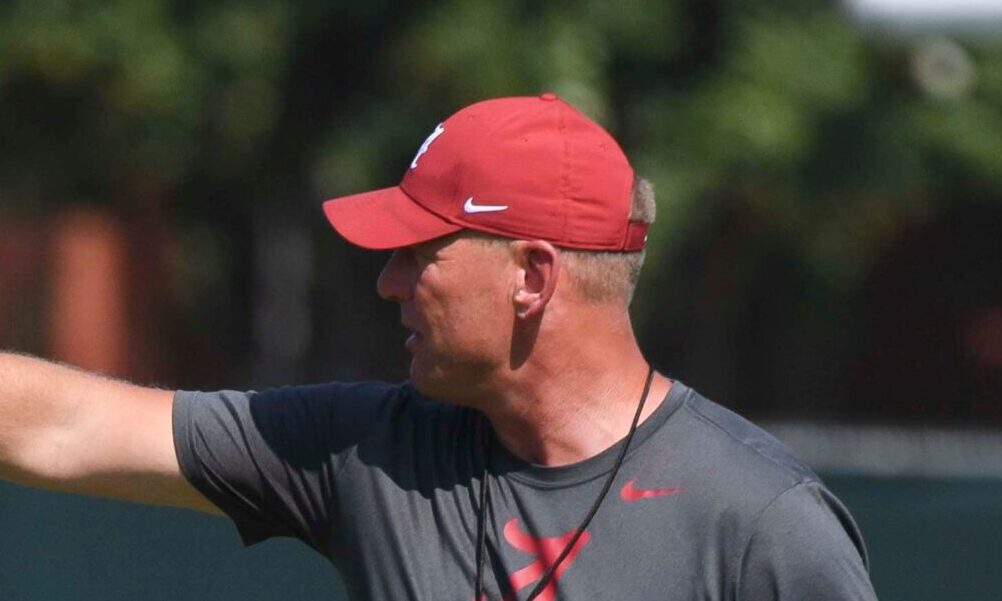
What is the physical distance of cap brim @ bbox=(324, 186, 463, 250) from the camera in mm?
2686

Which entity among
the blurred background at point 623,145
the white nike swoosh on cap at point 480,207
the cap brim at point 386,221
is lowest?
the blurred background at point 623,145

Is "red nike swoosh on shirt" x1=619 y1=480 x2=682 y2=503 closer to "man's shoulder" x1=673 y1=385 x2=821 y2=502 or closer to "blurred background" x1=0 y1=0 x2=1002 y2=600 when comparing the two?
"man's shoulder" x1=673 y1=385 x2=821 y2=502

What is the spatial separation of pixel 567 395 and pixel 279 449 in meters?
0.47

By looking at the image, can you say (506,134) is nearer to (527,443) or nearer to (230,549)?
(527,443)

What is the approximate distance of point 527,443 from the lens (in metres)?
2.76

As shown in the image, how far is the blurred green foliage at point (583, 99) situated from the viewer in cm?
841

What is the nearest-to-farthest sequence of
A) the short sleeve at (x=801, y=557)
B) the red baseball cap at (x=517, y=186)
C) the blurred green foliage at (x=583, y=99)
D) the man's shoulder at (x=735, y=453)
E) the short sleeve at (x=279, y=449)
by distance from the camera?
the short sleeve at (x=801, y=557)
the man's shoulder at (x=735, y=453)
the red baseball cap at (x=517, y=186)
the short sleeve at (x=279, y=449)
the blurred green foliage at (x=583, y=99)

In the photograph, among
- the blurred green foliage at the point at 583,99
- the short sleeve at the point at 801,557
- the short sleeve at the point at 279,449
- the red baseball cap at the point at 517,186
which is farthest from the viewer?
the blurred green foliage at the point at 583,99

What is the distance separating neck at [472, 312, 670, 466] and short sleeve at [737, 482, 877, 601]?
0.31m

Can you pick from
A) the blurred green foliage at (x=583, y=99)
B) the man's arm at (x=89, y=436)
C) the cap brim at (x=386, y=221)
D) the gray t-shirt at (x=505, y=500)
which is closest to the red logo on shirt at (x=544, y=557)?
the gray t-shirt at (x=505, y=500)

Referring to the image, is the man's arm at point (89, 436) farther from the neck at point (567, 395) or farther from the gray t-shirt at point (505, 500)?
the neck at point (567, 395)

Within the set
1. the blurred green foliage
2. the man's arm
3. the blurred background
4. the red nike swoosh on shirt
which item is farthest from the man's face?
the blurred green foliage

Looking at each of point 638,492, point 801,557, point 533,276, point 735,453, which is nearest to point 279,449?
point 533,276

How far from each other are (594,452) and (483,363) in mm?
209
